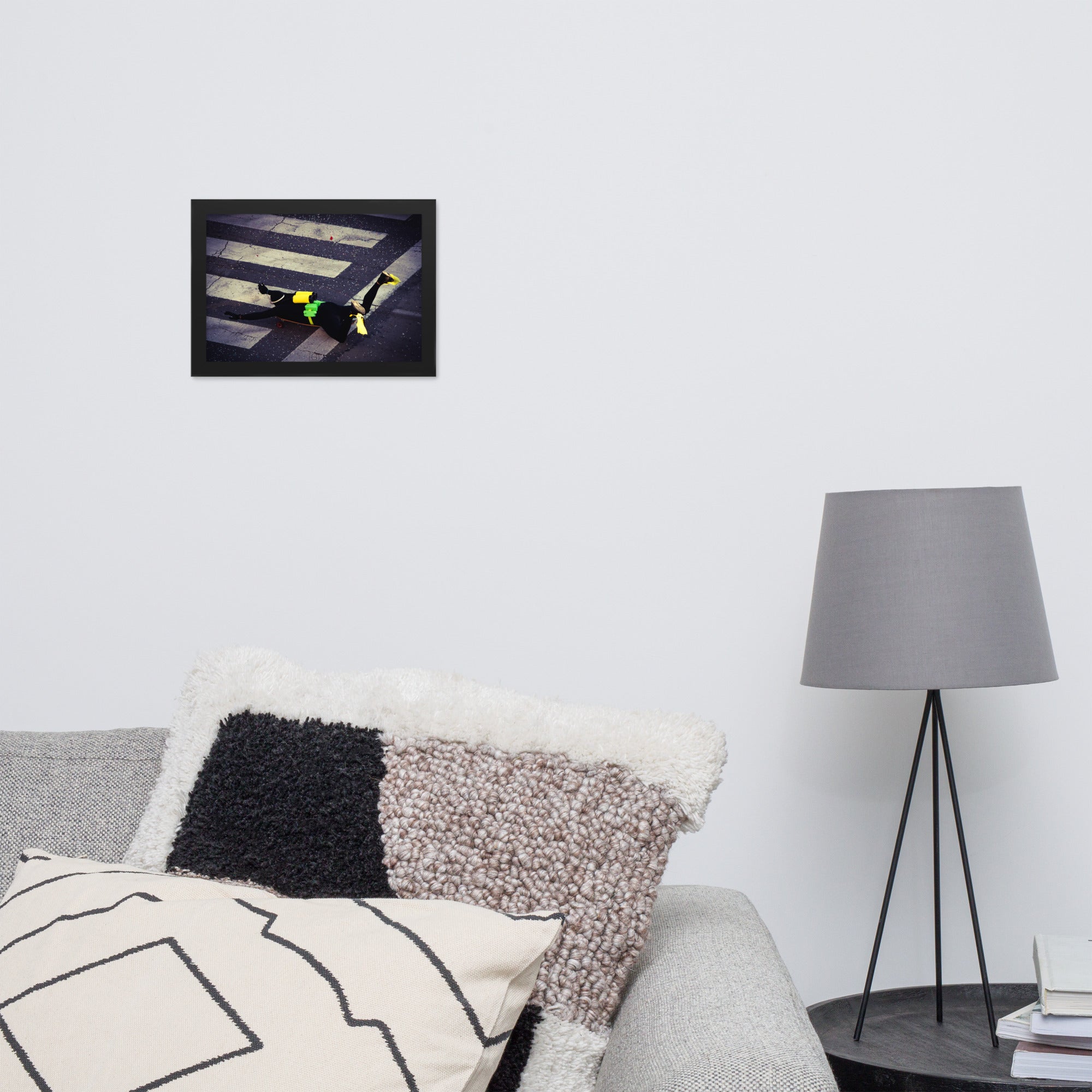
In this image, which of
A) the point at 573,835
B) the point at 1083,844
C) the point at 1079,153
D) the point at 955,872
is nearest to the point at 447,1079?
the point at 573,835

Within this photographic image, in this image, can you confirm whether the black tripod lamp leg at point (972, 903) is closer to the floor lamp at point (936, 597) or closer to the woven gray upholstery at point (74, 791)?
the floor lamp at point (936, 597)

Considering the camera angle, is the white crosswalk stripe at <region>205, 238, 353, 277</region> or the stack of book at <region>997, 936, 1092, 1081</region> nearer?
the stack of book at <region>997, 936, 1092, 1081</region>

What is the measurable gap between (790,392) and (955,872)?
0.94 m

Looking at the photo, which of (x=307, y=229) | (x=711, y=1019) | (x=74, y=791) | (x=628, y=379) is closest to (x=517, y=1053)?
(x=711, y=1019)

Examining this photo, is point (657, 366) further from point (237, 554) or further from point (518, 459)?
point (237, 554)

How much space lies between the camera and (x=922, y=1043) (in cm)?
131

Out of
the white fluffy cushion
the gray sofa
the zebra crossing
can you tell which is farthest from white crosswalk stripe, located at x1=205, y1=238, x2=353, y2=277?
the white fluffy cushion

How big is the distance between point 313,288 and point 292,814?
1.18 metres

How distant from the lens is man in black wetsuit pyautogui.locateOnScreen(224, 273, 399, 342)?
1851mm

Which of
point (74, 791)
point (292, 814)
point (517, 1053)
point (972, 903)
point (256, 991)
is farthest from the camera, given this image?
point (972, 903)

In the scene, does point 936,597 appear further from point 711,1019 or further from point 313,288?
point 313,288

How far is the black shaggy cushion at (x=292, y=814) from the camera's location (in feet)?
3.05

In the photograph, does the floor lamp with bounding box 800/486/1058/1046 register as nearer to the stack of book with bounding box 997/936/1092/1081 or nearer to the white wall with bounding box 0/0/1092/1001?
the stack of book with bounding box 997/936/1092/1081

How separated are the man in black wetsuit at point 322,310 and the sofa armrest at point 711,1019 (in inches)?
48.3
